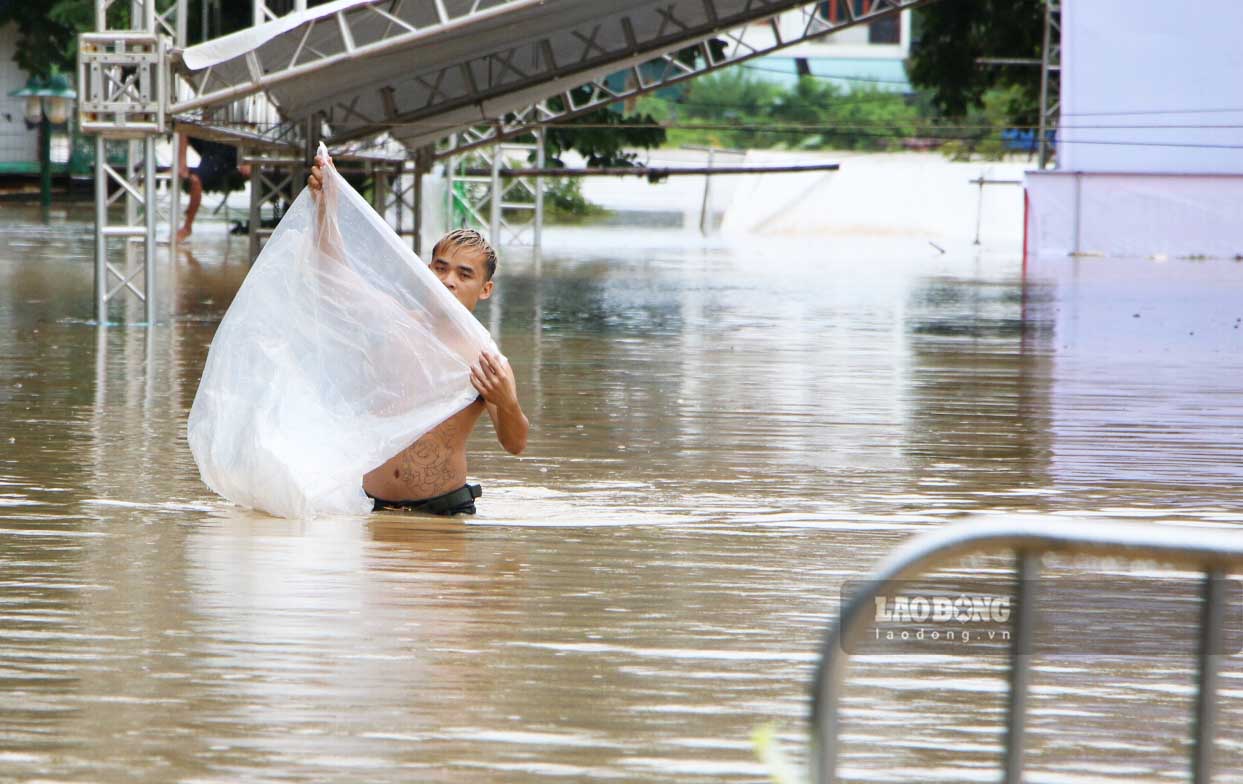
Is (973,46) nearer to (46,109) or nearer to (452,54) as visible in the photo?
(452,54)

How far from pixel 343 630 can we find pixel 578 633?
604 millimetres

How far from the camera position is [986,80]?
34.2 m

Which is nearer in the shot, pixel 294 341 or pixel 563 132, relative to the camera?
pixel 294 341

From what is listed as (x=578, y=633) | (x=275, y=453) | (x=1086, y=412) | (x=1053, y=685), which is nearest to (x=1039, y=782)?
(x=1053, y=685)

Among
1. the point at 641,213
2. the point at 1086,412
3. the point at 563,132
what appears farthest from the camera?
the point at 641,213

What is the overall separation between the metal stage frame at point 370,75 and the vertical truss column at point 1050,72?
1.20 ft

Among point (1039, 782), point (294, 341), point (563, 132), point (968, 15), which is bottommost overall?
point (1039, 782)

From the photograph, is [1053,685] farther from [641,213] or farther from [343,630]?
[641,213]

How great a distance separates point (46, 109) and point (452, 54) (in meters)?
19.7

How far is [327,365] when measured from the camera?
6.65m

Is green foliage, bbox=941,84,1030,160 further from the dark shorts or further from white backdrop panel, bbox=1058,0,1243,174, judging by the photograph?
the dark shorts

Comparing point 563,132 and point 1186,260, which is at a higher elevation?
point 563,132

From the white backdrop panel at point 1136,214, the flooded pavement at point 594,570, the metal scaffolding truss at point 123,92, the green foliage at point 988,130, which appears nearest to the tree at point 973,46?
the green foliage at point 988,130

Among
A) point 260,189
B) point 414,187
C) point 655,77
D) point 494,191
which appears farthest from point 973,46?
point 260,189
